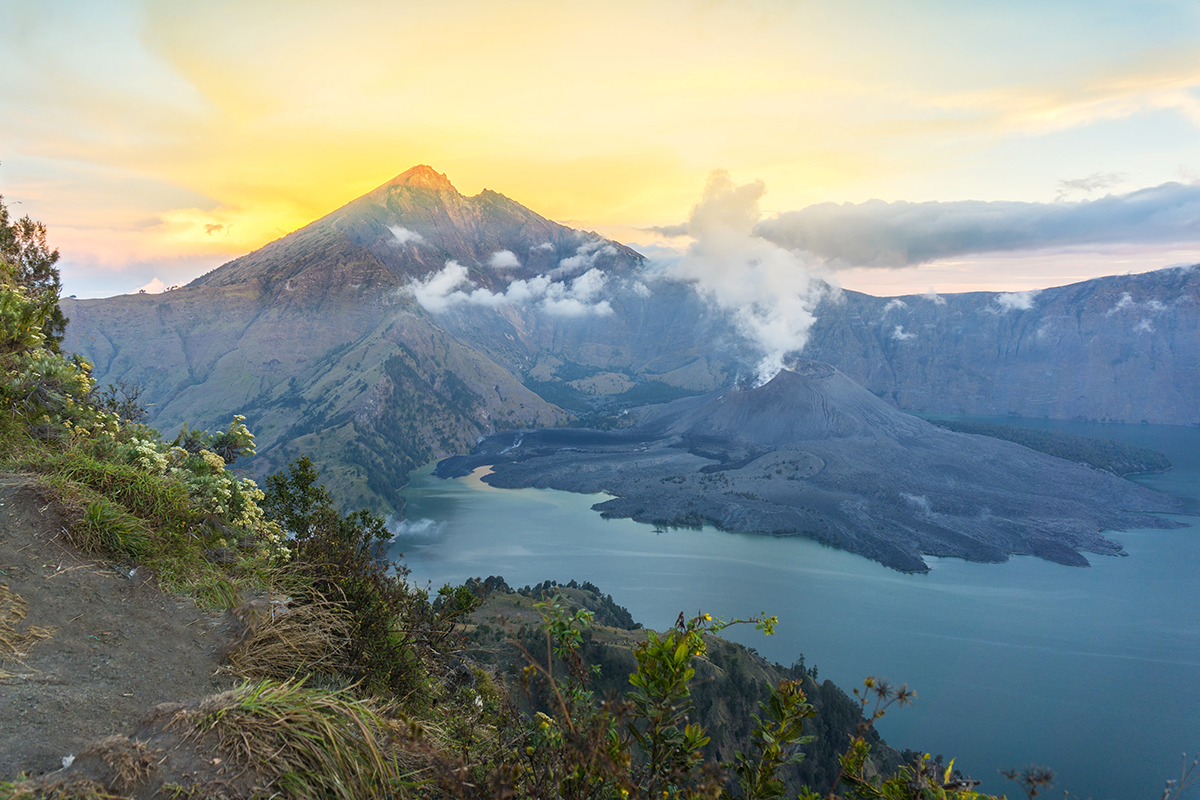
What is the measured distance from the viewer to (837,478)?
105m

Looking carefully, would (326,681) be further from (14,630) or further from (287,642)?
(14,630)


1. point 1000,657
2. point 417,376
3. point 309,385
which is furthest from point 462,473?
point 1000,657

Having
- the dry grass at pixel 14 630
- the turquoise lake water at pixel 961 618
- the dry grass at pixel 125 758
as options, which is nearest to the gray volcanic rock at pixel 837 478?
the turquoise lake water at pixel 961 618

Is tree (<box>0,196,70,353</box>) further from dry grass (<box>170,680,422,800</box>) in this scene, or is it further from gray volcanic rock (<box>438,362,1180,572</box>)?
gray volcanic rock (<box>438,362,1180,572</box>)

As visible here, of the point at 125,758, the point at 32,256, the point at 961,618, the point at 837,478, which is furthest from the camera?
the point at 837,478

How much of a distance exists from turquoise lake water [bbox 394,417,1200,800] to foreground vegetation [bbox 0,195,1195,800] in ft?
86.5

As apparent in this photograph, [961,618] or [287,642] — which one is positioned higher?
[287,642]

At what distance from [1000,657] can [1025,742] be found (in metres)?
12.3

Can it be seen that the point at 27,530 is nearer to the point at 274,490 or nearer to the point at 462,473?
the point at 274,490

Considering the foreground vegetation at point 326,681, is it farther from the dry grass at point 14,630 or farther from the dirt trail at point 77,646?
the dry grass at point 14,630

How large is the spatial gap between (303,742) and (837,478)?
112m

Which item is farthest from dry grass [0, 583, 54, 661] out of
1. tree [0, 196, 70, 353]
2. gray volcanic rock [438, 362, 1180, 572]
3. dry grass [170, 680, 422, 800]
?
gray volcanic rock [438, 362, 1180, 572]

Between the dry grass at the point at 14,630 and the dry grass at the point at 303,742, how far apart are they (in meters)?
1.66

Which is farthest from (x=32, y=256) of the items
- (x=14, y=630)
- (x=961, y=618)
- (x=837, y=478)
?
(x=837, y=478)
